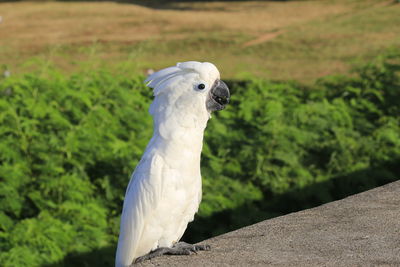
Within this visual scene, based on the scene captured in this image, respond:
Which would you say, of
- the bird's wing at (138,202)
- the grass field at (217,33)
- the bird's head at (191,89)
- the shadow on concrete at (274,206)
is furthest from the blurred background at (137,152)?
the grass field at (217,33)

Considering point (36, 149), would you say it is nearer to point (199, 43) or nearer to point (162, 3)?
point (199, 43)

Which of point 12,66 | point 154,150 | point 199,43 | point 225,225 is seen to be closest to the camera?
point 154,150

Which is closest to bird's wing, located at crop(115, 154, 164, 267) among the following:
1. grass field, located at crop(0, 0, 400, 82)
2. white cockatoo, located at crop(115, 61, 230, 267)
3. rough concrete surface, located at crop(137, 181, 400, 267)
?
white cockatoo, located at crop(115, 61, 230, 267)

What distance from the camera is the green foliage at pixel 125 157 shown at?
16.1 feet

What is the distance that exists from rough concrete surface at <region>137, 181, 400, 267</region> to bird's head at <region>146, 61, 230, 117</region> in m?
0.69

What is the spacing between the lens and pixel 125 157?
5410mm

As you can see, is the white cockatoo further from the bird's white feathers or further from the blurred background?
the blurred background

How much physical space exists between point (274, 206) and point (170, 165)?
8.21 feet

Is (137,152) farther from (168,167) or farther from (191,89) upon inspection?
(191,89)

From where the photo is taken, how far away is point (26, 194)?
17.2 ft

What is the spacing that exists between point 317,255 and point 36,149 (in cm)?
288

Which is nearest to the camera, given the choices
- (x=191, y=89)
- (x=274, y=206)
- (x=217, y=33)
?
(x=191, y=89)

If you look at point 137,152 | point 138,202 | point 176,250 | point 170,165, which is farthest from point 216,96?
point 137,152

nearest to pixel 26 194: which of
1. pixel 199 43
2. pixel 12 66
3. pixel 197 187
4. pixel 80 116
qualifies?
pixel 80 116
